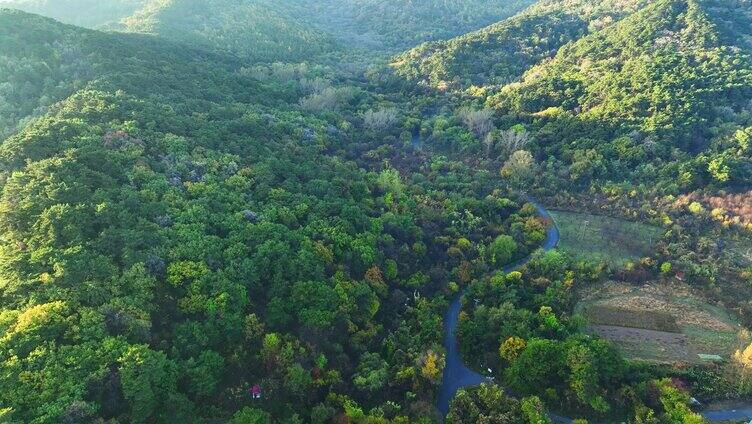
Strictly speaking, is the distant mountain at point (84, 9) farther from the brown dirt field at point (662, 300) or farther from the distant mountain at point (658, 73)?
the brown dirt field at point (662, 300)

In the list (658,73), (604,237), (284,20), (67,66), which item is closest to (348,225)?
(604,237)

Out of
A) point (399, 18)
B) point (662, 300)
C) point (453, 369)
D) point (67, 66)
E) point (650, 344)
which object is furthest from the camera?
point (399, 18)

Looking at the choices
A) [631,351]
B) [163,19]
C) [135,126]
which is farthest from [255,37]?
[631,351]

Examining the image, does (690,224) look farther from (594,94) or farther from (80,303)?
(80,303)

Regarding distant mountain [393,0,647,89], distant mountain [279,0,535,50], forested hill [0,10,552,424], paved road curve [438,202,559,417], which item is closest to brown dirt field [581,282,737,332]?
forested hill [0,10,552,424]

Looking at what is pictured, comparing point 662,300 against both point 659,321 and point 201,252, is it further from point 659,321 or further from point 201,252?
point 201,252

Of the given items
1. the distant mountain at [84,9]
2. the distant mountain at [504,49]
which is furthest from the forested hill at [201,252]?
the distant mountain at [84,9]

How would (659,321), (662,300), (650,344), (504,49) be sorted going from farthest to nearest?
1. (504,49)
2. (662,300)
3. (659,321)
4. (650,344)
